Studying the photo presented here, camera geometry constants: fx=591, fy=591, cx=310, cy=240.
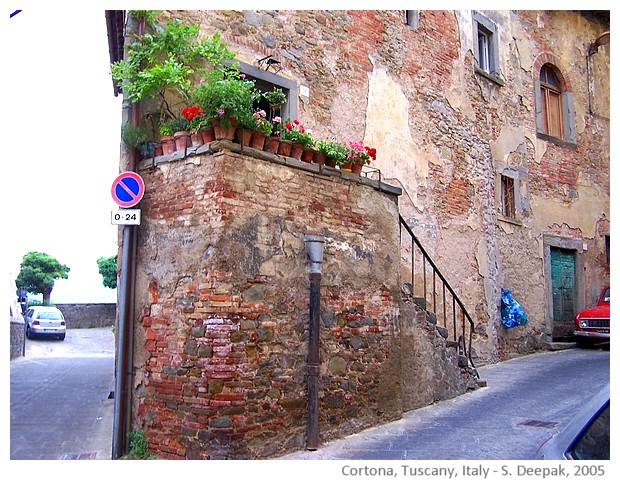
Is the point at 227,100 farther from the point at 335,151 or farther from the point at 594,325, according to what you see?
the point at 594,325

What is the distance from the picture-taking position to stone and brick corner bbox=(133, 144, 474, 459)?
543cm

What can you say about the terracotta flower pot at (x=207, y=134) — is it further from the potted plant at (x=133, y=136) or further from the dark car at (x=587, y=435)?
the dark car at (x=587, y=435)

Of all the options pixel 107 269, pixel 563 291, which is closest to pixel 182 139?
pixel 563 291

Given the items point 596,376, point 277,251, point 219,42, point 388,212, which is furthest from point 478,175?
point 277,251

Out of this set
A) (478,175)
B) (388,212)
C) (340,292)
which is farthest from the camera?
(478,175)

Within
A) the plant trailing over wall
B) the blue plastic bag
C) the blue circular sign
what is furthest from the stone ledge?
the blue plastic bag

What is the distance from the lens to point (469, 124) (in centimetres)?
1173

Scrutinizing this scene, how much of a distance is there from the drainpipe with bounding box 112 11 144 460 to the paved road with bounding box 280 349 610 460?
5.48 feet

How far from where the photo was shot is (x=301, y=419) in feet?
19.5

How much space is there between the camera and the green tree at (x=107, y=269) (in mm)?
32531

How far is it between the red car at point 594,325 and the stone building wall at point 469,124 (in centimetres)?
75

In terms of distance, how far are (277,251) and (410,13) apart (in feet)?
22.2

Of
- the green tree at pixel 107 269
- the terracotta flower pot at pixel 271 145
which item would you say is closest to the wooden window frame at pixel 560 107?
the terracotta flower pot at pixel 271 145
